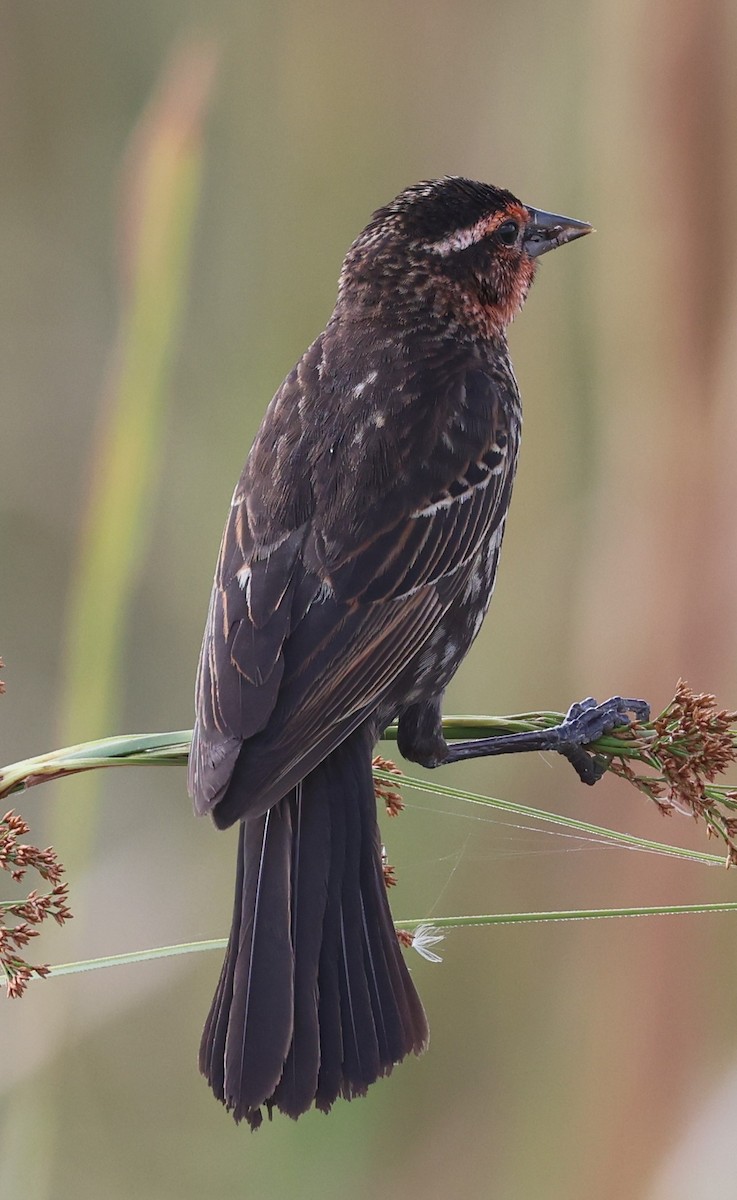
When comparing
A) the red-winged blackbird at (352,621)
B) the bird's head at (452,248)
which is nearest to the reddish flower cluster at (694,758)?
the red-winged blackbird at (352,621)

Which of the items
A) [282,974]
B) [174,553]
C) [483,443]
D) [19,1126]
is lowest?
[19,1126]

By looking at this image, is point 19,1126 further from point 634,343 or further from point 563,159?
point 563,159

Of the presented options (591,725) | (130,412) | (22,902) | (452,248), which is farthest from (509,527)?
(22,902)

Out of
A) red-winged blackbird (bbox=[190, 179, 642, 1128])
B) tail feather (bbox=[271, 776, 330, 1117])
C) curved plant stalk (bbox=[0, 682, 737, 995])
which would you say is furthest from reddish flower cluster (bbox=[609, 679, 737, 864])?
tail feather (bbox=[271, 776, 330, 1117])

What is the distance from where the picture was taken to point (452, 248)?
3014mm

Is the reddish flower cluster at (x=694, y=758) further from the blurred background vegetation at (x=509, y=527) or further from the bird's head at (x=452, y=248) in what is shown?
the bird's head at (x=452, y=248)

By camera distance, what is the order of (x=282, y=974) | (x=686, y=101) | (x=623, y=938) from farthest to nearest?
1. (x=623, y=938)
2. (x=686, y=101)
3. (x=282, y=974)

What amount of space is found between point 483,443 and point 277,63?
1.06 metres

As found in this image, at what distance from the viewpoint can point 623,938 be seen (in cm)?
258

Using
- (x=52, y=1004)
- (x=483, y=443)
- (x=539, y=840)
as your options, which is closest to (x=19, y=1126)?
(x=52, y=1004)

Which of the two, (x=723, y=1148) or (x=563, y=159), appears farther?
(x=563, y=159)

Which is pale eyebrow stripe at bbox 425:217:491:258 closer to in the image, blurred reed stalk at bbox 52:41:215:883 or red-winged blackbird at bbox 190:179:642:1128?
red-winged blackbird at bbox 190:179:642:1128

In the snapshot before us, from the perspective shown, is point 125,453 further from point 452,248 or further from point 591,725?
point 452,248

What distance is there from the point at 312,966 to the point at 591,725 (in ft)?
2.05
